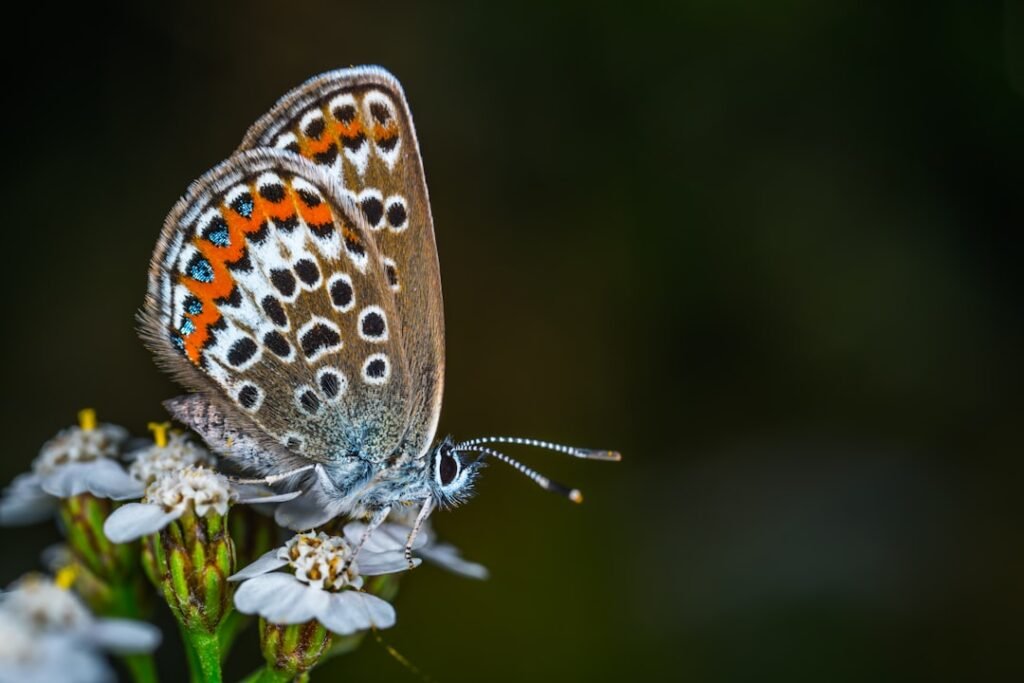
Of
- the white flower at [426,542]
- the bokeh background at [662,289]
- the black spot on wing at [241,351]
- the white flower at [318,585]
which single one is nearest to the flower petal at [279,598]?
the white flower at [318,585]

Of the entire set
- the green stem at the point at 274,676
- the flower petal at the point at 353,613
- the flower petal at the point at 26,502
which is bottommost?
the green stem at the point at 274,676

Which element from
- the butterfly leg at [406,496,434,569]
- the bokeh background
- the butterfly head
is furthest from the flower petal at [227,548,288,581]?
the bokeh background

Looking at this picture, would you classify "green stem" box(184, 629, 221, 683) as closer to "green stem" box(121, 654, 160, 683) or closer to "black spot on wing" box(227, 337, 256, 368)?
"green stem" box(121, 654, 160, 683)

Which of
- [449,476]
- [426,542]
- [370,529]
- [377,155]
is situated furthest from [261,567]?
[377,155]

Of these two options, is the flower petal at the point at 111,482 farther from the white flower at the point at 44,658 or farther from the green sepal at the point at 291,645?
the white flower at the point at 44,658

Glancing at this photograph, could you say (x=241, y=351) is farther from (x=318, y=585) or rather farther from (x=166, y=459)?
(x=318, y=585)

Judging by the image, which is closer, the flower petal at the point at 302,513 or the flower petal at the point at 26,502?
the flower petal at the point at 302,513
